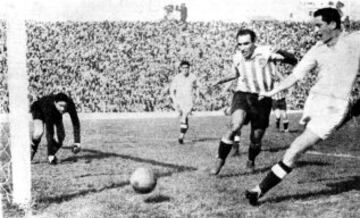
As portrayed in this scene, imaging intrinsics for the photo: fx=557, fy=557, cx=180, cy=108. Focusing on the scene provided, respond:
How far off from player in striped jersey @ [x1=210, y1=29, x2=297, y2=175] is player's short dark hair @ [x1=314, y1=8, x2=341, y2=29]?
146 centimetres

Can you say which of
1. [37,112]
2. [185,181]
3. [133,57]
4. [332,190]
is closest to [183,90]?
[37,112]

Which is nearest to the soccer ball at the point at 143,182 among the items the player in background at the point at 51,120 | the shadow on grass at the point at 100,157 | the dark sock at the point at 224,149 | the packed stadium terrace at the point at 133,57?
the shadow on grass at the point at 100,157

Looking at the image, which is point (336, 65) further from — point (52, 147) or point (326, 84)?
point (52, 147)

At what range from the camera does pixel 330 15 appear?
5766mm

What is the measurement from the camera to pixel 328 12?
5.78m

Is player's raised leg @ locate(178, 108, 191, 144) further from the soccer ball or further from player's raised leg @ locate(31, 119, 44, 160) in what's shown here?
the soccer ball

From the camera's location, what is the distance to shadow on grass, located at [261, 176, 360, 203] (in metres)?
6.15

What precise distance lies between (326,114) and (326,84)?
1.02ft

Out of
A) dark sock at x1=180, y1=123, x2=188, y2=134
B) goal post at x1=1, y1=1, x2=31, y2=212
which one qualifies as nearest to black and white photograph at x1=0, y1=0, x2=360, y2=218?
goal post at x1=1, y1=1, x2=31, y2=212

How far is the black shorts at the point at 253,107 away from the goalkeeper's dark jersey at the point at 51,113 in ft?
8.23

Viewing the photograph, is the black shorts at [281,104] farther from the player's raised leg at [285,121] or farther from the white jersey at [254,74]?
the white jersey at [254,74]

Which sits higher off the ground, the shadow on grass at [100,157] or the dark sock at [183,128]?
the dark sock at [183,128]

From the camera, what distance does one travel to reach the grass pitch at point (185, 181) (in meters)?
5.61

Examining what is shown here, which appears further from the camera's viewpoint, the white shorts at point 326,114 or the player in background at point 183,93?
the player in background at point 183,93
